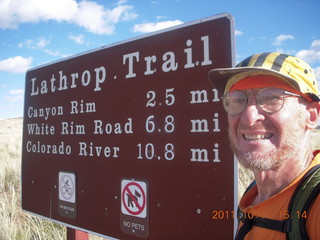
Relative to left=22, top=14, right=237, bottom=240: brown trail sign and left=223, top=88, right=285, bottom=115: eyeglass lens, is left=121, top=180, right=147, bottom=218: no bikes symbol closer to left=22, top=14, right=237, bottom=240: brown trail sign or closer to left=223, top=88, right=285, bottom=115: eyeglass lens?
left=22, top=14, right=237, bottom=240: brown trail sign

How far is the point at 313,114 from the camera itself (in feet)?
3.93

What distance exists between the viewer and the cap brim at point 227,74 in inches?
43.4

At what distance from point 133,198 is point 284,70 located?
1.20m

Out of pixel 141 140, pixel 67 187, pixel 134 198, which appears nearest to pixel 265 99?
pixel 141 140

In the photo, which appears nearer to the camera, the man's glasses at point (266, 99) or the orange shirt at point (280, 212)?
the orange shirt at point (280, 212)

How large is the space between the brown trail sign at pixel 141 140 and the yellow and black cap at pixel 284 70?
0.56 feet

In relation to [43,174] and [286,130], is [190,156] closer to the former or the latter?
[286,130]

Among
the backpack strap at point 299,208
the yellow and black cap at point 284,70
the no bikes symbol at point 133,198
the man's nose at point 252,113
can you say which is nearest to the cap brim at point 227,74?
the yellow and black cap at point 284,70

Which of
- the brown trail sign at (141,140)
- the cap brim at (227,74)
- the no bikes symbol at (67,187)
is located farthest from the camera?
the no bikes symbol at (67,187)

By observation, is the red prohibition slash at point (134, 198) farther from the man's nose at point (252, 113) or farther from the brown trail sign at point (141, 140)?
the man's nose at point (252, 113)

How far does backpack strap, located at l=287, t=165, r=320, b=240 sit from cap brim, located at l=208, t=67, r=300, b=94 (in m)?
0.37

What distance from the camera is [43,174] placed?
98.0 inches

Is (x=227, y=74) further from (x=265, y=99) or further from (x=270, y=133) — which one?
(x=270, y=133)

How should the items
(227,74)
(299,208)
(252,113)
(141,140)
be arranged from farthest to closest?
(141,140), (227,74), (252,113), (299,208)
